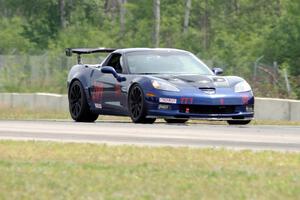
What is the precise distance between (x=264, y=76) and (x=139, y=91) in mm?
14225

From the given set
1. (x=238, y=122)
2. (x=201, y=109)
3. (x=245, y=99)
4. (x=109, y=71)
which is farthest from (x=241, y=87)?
(x=109, y=71)

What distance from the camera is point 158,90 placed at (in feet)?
60.2

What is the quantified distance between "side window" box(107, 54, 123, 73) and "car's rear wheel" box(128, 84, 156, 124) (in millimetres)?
1141

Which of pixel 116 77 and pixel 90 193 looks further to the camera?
pixel 116 77

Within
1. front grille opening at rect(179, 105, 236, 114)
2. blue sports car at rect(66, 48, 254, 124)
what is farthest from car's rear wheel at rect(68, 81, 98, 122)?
front grille opening at rect(179, 105, 236, 114)

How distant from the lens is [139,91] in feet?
61.2

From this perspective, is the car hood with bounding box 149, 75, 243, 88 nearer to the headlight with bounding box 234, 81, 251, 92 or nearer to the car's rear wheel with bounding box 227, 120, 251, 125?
the headlight with bounding box 234, 81, 251, 92

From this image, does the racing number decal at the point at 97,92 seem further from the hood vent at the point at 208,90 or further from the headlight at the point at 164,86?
the hood vent at the point at 208,90

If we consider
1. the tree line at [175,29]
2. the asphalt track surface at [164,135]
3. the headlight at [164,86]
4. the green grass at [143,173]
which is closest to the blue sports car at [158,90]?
the headlight at [164,86]

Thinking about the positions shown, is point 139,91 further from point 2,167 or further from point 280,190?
point 280,190

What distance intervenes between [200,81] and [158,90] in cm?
73

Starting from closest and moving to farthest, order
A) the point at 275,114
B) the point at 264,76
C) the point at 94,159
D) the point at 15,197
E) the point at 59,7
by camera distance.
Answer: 1. the point at 15,197
2. the point at 94,159
3. the point at 275,114
4. the point at 264,76
5. the point at 59,7

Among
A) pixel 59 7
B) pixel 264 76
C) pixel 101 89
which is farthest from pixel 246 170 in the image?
pixel 59 7

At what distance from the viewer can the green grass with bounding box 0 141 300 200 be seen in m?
9.04
